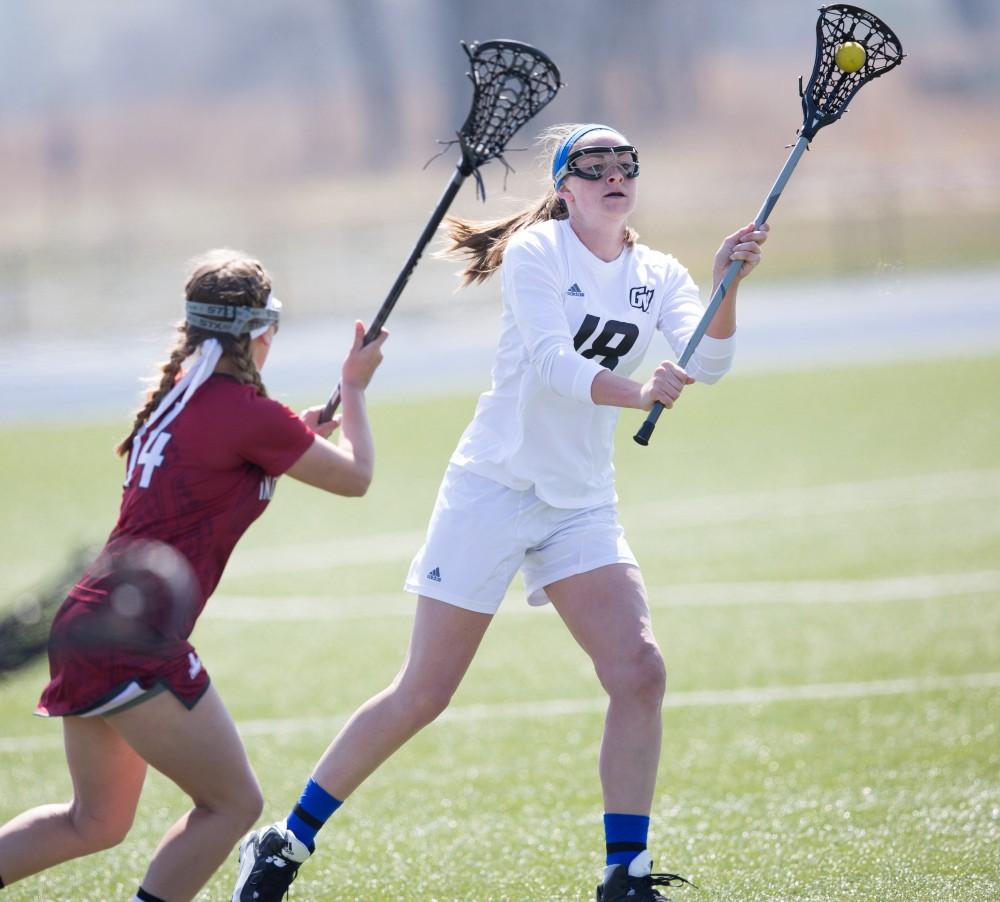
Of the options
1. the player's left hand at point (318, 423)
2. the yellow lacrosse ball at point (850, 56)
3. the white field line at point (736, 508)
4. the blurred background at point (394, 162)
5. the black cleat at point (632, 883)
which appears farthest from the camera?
the blurred background at point (394, 162)

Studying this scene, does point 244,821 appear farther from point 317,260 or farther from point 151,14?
point 151,14

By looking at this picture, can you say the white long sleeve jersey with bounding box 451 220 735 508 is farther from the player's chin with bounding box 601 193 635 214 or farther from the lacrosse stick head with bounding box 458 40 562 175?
the lacrosse stick head with bounding box 458 40 562 175

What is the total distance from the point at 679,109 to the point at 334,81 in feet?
46.0

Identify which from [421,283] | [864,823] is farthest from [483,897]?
[421,283]

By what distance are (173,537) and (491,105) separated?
2.03 metres

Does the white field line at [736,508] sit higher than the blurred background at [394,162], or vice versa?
the blurred background at [394,162]

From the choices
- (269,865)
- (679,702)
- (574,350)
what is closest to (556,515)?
(574,350)

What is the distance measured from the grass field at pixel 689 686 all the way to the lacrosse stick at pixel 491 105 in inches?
65.8

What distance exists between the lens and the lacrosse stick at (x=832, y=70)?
441cm

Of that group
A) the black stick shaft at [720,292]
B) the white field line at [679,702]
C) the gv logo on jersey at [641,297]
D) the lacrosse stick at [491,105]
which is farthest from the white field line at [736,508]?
the black stick shaft at [720,292]

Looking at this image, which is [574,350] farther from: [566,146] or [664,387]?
[566,146]

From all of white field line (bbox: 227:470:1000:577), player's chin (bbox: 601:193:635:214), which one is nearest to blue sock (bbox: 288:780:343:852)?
player's chin (bbox: 601:193:635:214)

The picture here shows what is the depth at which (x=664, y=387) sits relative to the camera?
13.1ft

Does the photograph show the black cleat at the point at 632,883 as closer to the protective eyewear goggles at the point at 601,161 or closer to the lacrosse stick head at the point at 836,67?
the protective eyewear goggles at the point at 601,161
